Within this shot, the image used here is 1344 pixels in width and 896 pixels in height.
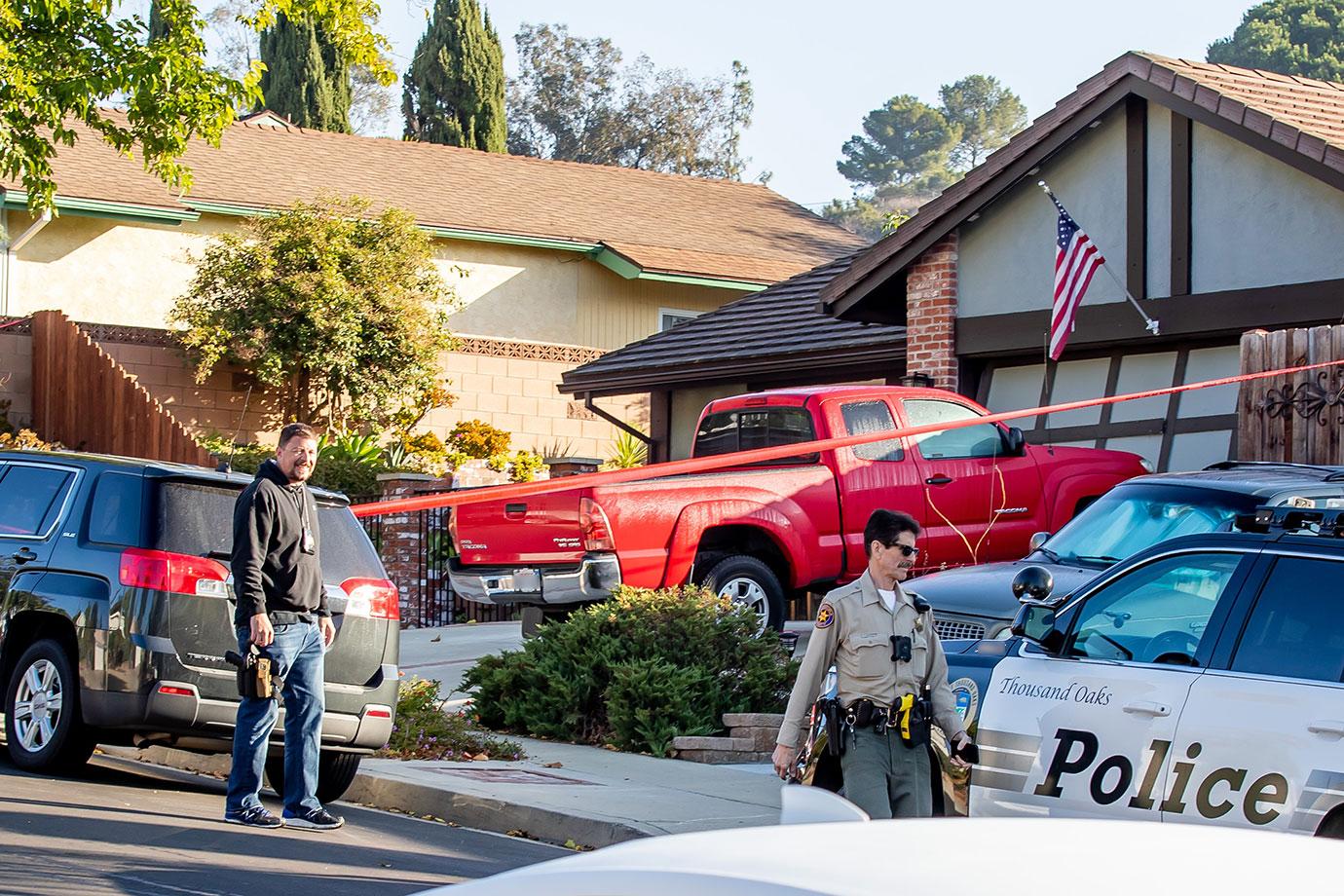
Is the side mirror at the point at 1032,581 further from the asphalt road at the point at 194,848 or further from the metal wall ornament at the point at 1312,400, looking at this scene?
the metal wall ornament at the point at 1312,400

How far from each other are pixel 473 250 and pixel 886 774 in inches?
997

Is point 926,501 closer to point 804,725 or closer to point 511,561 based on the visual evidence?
point 511,561

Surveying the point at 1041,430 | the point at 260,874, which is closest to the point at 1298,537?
the point at 260,874

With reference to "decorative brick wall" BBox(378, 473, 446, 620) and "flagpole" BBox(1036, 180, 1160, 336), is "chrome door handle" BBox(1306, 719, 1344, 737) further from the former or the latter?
"decorative brick wall" BBox(378, 473, 446, 620)

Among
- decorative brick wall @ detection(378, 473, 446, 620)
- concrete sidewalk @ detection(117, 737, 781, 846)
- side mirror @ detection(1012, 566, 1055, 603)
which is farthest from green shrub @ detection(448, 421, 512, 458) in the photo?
side mirror @ detection(1012, 566, 1055, 603)

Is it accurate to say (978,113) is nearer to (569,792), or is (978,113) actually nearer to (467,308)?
(467,308)

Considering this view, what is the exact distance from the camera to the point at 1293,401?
12070 mm

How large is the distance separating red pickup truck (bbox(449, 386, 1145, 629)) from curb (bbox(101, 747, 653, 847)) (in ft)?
9.68

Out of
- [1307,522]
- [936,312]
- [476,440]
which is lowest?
[1307,522]

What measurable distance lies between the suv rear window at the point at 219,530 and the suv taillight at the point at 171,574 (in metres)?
0.06

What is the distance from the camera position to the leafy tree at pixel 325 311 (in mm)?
26125

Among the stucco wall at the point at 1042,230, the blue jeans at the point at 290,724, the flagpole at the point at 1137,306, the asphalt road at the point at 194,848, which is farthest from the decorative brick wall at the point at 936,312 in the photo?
the blue jeans at the point at 290,724

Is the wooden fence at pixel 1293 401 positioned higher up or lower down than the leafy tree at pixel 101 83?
lower down

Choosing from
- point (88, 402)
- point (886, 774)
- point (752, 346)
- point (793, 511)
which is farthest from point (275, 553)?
point (88, 402)
